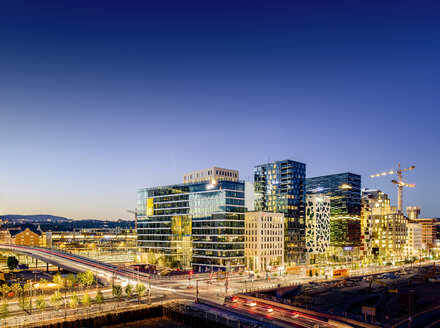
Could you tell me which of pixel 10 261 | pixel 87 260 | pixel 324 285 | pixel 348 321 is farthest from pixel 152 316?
pixel 10 261

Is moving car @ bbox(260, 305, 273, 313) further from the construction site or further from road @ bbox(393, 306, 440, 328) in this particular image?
road @ bbox(393, 306, 440, 328)

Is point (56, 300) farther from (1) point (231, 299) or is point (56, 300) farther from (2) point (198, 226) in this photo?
(2) point (198, 226)

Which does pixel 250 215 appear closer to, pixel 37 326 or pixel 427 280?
pixel 427 280

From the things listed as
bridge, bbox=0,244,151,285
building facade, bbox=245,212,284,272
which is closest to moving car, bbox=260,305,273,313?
bridge, bbox=0,244,151,285

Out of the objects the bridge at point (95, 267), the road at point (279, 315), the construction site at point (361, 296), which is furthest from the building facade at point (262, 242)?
the road at point (279, 315)

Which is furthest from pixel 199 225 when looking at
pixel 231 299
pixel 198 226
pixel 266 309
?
pixel 266 309

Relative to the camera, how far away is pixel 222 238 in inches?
6535

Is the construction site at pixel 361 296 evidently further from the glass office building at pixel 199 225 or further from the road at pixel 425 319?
the glass office building at pixel 199 225

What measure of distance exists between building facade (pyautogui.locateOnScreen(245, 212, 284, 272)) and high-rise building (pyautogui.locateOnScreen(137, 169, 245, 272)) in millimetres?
6573

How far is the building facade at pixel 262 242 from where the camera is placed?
572 ft

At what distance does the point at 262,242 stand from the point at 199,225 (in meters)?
28.3

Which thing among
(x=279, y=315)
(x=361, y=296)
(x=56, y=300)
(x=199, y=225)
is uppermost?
(x=199, y=225)

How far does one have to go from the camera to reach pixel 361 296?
411 feet

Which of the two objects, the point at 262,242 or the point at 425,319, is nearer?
the point at 425,319
